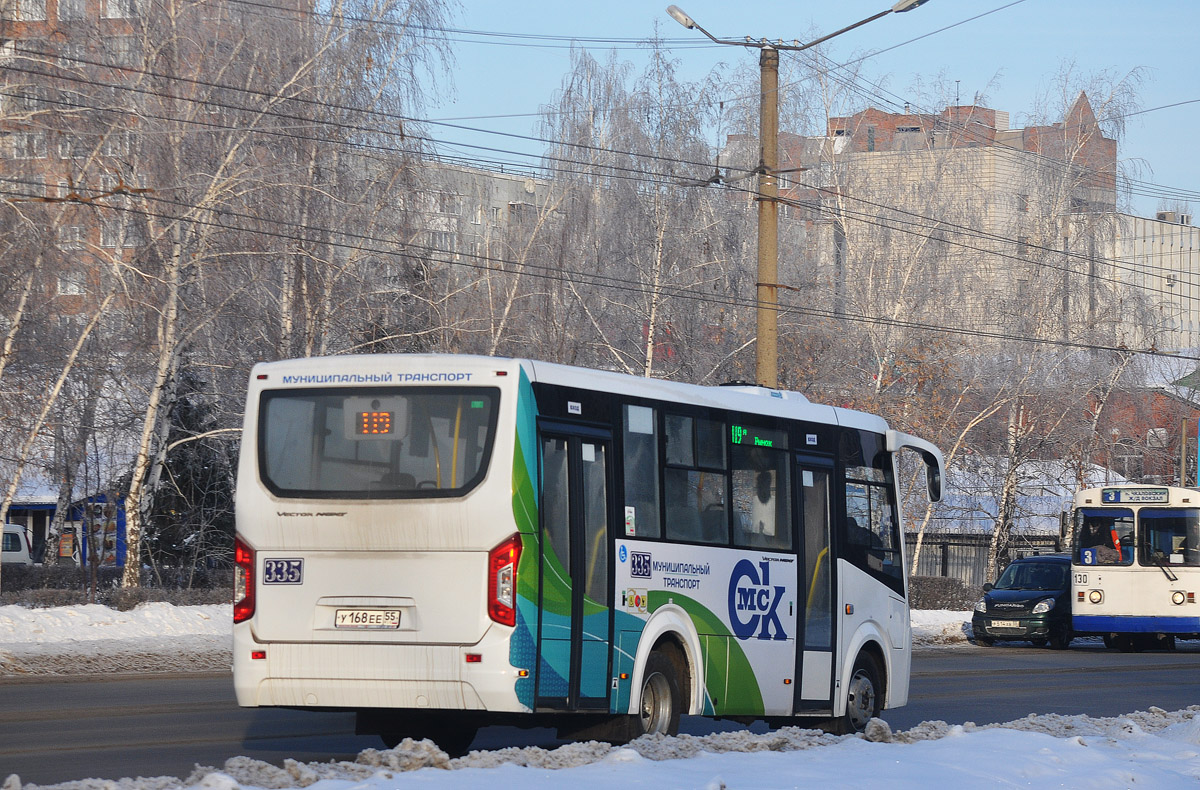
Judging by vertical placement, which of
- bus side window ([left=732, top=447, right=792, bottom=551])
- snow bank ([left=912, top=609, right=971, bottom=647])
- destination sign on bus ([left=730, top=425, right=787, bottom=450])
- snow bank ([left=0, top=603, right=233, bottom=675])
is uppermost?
destination sign on bus ([left=730, top=425, right=787, bottom=450])

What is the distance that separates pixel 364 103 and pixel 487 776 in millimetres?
22228

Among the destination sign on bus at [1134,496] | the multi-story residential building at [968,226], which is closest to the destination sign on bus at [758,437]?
the destination sign on bus at [1134,496]

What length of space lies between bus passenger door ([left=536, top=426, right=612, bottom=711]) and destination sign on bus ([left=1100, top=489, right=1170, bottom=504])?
2205 centimetres

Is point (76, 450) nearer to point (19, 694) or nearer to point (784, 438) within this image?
point (19, 694)

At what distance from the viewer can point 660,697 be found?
11586mm

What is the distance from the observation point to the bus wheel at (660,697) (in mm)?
11500

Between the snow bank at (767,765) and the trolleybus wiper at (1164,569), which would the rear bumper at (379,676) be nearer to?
the snow bank at (767,765)

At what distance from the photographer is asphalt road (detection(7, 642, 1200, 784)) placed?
10.9 meters

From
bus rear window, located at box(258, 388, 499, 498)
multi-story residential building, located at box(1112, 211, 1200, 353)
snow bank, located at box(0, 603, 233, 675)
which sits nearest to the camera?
bus rear window, located at box(258, 388, 499, 498)

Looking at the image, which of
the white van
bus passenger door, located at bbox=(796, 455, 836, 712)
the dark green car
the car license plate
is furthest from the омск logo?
the white van

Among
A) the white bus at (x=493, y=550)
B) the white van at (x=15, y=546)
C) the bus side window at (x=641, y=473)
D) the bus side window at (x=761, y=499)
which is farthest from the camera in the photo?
the white van at (x=15, y=546)

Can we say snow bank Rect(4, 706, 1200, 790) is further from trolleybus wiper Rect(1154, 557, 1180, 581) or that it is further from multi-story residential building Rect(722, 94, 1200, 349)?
multi-story residential building Rect(722, 94, 1200, 349)

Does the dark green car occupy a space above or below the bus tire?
below

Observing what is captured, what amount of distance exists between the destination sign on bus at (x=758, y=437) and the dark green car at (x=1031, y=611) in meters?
18.4
